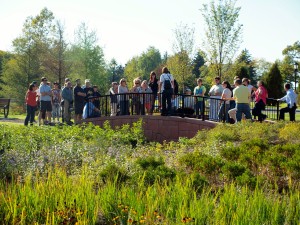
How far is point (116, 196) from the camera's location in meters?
5.27

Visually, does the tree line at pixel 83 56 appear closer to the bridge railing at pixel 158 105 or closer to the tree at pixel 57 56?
the tree at pixel 57 56

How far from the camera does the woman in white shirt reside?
50.1ft

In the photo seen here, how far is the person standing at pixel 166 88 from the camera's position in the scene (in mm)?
15523

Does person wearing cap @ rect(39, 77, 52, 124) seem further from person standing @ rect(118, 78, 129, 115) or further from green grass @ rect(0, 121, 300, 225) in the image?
green grass @ rect(0, 121, 300, 225)

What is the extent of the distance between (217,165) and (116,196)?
2452mm

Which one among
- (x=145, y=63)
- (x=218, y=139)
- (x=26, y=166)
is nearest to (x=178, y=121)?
(x=218, y=139)

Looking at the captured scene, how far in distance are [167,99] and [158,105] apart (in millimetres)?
1949

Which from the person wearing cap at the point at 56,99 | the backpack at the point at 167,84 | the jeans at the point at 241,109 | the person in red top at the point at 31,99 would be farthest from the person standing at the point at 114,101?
the jeans at the point at 241,109

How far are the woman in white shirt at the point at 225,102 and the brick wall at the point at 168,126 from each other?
0.49 meters

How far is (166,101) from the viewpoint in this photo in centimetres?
1727

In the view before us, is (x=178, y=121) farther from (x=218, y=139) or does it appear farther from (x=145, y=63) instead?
(x=145, y=63)

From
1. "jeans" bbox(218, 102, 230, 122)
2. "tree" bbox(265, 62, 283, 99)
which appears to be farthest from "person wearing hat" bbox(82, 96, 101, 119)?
"tree" bbox(265, 62, 283, 99)

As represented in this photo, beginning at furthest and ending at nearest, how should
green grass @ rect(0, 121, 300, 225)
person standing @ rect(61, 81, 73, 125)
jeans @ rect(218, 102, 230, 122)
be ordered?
person standing @ rect(61, 81, 73, 125)
jeans @ rect(218, 102, 230, 122)
green grass @ rect(0, 121, 300, 225)

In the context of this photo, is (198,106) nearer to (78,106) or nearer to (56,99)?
(78,106)
